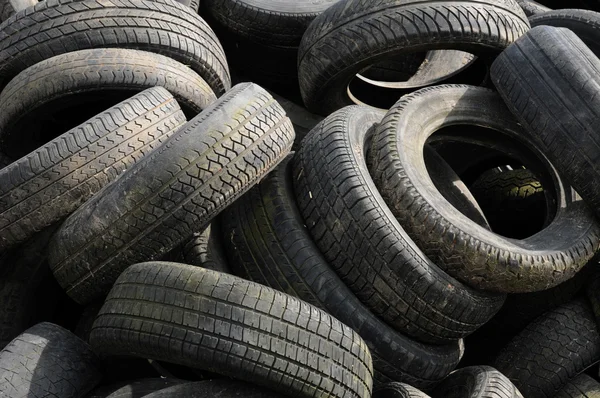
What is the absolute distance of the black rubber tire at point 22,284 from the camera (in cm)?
418

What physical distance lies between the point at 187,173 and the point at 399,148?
3.96ft

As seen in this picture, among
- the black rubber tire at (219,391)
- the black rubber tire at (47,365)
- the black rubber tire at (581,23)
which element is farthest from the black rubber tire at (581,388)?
the black rubber tire at (47,365)

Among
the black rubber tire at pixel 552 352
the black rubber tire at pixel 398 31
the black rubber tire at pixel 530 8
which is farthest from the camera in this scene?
the black rubber tire at pixel 530 8

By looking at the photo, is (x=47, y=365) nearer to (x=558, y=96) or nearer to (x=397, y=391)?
(x=397, y=391)

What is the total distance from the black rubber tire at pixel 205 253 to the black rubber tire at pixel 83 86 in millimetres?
884

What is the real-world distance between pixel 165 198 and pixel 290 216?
2.52 ft

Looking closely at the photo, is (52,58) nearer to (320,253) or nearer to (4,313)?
(4,313)

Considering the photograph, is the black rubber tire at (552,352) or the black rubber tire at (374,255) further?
the black rubber tire at (552,352)

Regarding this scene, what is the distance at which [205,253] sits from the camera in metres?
4.16

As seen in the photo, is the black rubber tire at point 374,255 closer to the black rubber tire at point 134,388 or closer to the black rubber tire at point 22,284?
the black rubber tire at point 134,388

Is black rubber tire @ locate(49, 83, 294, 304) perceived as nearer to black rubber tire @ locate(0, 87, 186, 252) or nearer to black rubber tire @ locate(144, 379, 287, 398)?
black rubber tire @ locate(0, 87, 186, 252)

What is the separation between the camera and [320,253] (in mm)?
4086

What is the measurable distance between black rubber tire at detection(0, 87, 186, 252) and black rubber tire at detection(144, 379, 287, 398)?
114 cm

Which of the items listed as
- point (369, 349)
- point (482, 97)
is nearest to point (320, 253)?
point (369, 349)
